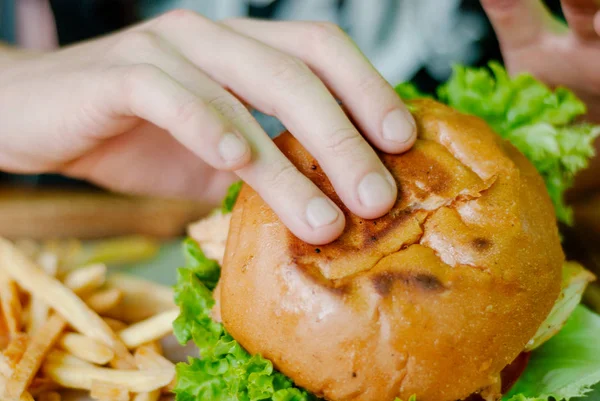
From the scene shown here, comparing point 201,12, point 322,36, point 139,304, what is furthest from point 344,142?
point 201,12

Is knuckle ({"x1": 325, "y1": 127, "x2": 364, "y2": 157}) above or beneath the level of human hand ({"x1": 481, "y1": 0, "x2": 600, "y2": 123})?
above

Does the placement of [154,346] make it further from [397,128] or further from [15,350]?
[397,128]

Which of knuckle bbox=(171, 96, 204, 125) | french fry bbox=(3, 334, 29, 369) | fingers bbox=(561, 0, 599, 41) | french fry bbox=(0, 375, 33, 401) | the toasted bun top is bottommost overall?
french fry bbox=(0, 375, 33, 401)

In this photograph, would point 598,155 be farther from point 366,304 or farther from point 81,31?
point 81,31

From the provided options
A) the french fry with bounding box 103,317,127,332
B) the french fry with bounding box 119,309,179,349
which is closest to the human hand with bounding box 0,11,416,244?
the french fry with bounding box 119,309,179,349

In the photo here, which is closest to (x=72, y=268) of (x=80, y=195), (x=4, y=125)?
(x=4, y=125)

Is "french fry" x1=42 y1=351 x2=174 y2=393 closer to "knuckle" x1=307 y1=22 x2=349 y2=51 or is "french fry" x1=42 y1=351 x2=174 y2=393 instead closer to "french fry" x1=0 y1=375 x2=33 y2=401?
"french fry" x1=0 y1=375 x2=33 y2=401
